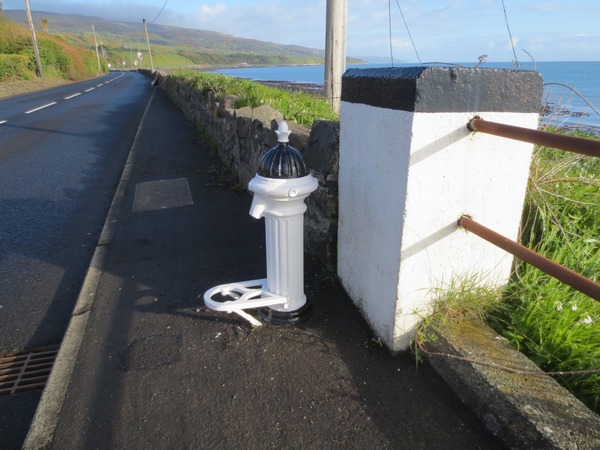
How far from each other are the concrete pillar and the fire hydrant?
0.40 metres

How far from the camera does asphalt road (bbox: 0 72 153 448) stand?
3.14 metres

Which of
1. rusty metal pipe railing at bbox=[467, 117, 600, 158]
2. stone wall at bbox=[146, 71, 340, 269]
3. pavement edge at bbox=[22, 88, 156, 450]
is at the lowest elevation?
pavement edge at bbox=[22, 88, 156, 450]

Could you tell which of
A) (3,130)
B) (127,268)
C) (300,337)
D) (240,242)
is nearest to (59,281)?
(127,268)

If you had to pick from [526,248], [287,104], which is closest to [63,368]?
[526,248]

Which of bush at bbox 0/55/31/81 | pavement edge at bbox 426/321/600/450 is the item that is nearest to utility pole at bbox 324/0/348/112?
pavement edge at bbox 426/321/600/450

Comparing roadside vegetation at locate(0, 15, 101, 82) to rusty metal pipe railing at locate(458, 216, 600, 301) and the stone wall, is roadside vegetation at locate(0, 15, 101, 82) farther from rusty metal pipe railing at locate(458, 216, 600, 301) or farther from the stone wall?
rusty metal pipe railing at locate(458, 216, 600, 301)

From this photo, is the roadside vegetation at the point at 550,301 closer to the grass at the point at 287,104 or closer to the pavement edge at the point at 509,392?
the pavement edge at the point at 509,392

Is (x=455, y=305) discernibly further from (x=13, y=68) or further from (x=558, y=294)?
(x=13, y=68)

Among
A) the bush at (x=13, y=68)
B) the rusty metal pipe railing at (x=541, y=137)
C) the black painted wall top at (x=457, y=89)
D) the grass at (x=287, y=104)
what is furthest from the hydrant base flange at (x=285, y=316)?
the bush at (x=13, y=68)

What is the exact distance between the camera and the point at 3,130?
1157 centimetres

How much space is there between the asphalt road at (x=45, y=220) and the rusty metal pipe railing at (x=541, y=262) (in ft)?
8.58

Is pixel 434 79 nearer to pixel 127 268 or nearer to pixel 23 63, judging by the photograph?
pixel 127 268

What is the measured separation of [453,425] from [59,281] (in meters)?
3.53

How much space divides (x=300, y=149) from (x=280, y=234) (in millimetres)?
1334
